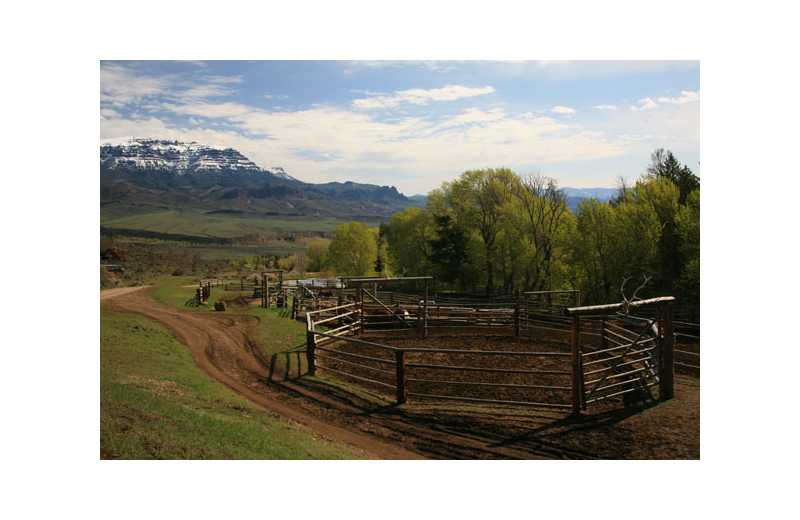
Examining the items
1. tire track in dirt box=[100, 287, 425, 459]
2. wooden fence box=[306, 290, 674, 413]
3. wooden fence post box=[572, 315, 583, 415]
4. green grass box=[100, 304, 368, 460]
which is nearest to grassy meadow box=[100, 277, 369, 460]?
green grass box=[100, 304, 368, 460]

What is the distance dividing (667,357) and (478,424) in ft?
13.6

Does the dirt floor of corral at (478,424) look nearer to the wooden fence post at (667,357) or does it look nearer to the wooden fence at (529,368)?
the wooden fence post at (667,357)

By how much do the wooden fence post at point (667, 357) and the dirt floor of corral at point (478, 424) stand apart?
8.3 inches

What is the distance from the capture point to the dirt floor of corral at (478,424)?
6.47 meters

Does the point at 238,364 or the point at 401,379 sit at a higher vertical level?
the point at 401,379

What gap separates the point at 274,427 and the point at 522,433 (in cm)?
426

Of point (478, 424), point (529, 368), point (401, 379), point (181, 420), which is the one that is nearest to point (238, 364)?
point (401, 379)

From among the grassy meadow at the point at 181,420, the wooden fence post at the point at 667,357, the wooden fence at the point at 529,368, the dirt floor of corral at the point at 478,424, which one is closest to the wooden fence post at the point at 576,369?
the wooden fence at the point at 529,368

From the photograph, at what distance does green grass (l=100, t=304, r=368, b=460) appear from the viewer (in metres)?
5.05

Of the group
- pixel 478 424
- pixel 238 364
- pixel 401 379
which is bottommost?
pixel 238 364

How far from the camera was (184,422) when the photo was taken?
20.5 feet

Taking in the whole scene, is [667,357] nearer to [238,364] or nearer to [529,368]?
[529,368]
